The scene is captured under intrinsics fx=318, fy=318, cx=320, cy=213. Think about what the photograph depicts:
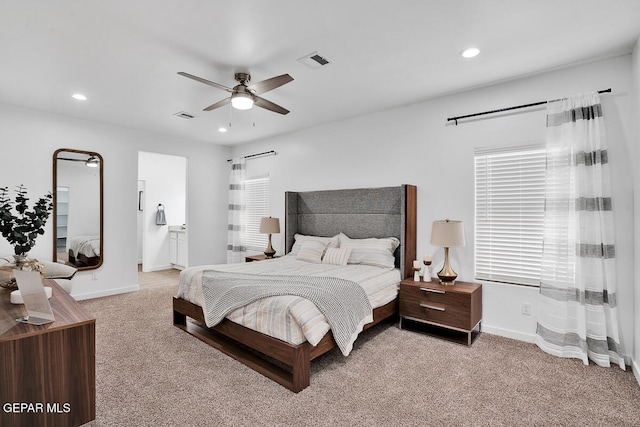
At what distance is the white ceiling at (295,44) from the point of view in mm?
2174

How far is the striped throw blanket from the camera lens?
8.57 feet

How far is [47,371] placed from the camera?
1.49 metres

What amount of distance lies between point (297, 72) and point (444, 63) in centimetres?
139

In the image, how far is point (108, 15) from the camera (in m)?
2.23

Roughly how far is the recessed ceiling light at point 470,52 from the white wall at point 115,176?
489 cm

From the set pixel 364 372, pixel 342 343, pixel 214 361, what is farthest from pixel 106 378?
pixel 364 372

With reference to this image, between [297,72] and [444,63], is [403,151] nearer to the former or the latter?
[444,63]

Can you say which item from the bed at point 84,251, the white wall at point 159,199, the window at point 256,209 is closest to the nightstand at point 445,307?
the window at point 256,209

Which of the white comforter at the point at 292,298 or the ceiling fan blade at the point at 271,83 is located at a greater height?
the ceiling fan blade at the point at 271,83

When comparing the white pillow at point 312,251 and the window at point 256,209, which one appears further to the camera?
the window at point 256,209

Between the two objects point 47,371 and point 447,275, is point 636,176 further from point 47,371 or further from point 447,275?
point 47,371

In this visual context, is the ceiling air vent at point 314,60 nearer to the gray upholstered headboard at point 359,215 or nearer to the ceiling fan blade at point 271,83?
the ceiling fan blade at point 271,83

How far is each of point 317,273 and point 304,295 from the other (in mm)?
946

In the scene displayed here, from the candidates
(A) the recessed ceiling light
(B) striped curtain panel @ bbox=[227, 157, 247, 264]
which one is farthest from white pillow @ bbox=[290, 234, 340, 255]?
(A) the recessed ceiling light
